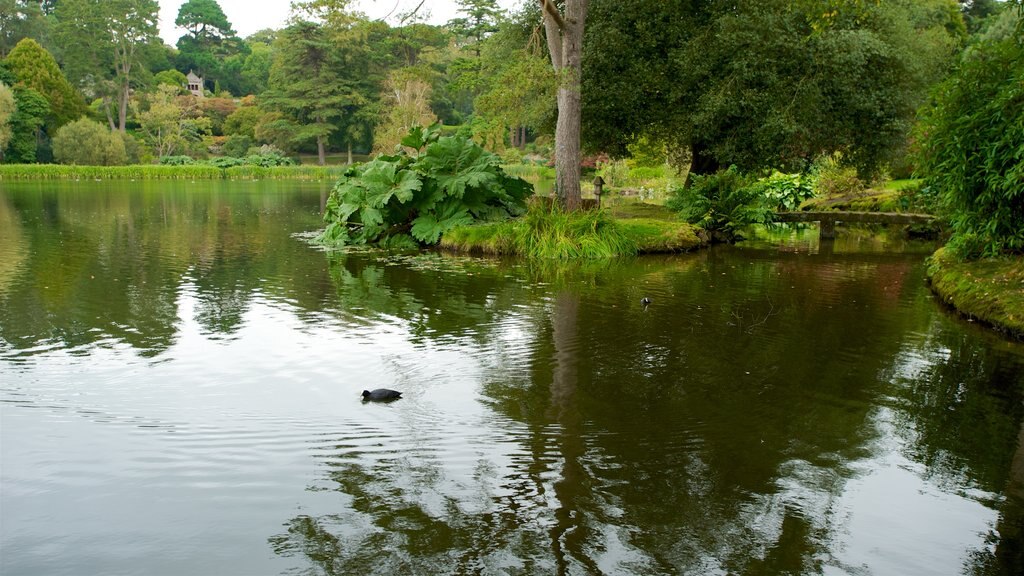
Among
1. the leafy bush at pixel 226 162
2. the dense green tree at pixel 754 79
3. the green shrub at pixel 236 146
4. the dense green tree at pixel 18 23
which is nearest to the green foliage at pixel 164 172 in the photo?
the leafy bush at pixel 226 162

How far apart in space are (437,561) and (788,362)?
4.53 meters

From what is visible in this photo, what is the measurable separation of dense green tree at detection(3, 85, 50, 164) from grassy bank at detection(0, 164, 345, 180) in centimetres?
563

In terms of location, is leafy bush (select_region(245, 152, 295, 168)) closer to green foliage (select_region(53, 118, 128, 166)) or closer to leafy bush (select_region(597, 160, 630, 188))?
green foliage (select_region(53, 118, 128, 166))

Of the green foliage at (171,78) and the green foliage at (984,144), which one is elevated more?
the green foliage at (171,78)

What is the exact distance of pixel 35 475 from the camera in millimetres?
4336

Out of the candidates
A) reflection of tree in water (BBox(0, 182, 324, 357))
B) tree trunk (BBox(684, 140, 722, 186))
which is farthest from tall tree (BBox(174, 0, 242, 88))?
tree trunk (BBox(684, 140, 722, 186))

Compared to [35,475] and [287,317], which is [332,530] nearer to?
[35,475]

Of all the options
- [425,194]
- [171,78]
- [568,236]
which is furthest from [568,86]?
[171,78]

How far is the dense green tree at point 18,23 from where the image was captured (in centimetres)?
6307

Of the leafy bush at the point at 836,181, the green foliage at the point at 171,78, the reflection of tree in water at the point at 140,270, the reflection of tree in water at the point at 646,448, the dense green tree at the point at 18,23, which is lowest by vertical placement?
the reflection of tree in water at the point at 646,448

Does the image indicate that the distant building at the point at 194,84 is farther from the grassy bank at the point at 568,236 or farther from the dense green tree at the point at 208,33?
the grassy bank at the point at 568,236

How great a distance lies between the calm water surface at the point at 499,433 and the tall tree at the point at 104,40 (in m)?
57.6

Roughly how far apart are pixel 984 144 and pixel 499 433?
23.0 feet

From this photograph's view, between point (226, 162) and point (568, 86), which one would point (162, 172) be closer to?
point (226, 162)
